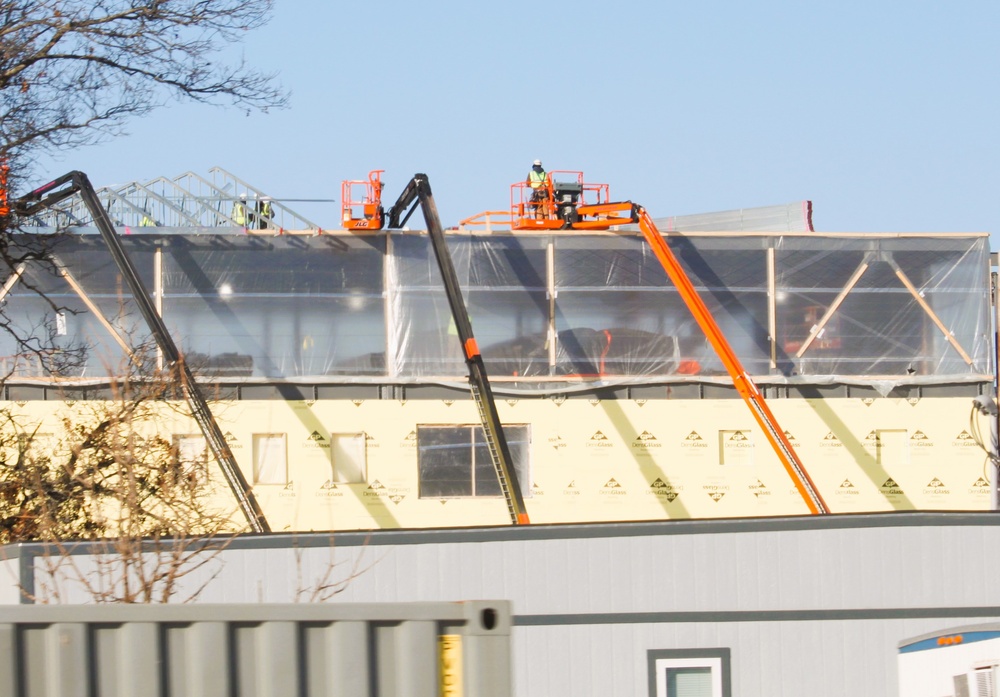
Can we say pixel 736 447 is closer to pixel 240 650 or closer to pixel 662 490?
pixel 662 490

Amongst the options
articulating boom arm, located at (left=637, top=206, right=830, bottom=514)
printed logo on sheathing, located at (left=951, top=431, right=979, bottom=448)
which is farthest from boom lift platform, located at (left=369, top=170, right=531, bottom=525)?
printed logo on sheathing, located at (left=951, top=431, right=979, bottom=448)

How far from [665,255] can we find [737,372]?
10.2ft

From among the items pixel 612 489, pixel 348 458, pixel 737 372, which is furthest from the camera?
pixel 348 458

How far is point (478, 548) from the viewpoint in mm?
12758

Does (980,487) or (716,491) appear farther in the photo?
(980,487)

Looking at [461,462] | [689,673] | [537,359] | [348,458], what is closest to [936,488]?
[537,359]

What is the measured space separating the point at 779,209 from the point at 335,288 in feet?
41.1

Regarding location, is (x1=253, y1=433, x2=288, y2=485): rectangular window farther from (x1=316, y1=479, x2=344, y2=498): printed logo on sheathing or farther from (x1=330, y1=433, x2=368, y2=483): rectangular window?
(x1=330, y1=433, x2=368, y2=483): rectangular window

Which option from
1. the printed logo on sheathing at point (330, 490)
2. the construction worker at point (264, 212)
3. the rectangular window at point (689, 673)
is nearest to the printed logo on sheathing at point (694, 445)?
the printed logo on sheathing at point (330, 490)

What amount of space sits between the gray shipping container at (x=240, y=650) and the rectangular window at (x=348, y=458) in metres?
20.8

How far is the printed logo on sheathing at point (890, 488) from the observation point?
26812 mm

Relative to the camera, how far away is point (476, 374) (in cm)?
2433

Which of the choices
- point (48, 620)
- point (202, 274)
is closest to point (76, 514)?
point (202, 274)

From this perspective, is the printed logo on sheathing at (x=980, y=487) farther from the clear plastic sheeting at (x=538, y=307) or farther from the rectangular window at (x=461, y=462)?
the rectangular window at (x=461, y=462)
